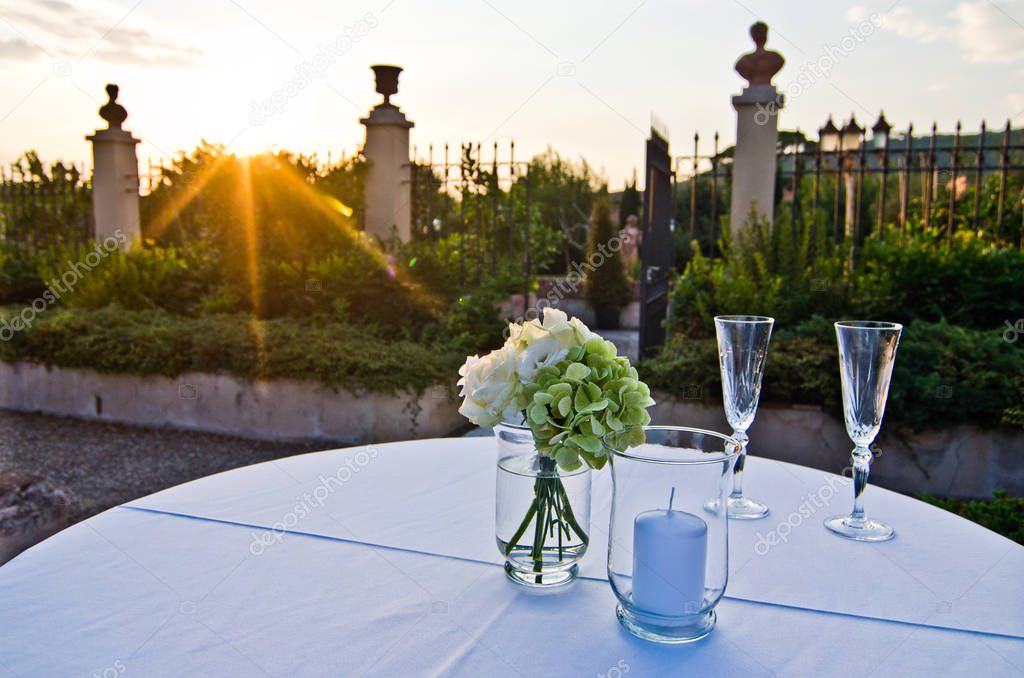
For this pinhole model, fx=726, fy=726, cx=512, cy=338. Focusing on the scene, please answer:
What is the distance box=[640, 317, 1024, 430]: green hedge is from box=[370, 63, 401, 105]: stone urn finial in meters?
4.30

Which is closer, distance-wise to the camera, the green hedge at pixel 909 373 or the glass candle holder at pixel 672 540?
the glass candle holder at pixel 672 540

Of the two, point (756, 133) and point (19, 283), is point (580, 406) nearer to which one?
point (756, 133)

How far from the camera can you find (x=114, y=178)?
8.62 m

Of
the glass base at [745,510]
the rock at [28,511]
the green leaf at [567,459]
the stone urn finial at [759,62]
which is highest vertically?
the stone urn finial at [759,62]

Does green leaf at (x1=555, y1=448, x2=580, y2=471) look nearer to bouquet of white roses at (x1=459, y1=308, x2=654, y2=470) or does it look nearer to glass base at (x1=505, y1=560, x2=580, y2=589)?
bouquet of white roses at (x1=459, y1=308, x2=654, y2=470)

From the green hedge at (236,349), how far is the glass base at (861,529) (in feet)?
12.3

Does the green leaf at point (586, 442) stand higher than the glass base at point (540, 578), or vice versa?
the green leaf at point (586, 442)

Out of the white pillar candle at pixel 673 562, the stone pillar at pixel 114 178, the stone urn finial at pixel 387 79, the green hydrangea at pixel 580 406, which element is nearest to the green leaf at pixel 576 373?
the green hydrangea at pixel 580 406

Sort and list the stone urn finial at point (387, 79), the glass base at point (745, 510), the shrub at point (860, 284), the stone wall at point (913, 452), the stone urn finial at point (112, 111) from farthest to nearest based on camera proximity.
Answer: the stone urn finial at point (112, 111)
the stone urn finial at point (387, 79)
the shrub at point (860, 284)
the stone wall at point (913, 452)
the glass base at point (745, 510)

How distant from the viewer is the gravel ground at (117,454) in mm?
4328

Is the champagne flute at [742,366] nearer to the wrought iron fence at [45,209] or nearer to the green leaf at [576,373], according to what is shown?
the green leaf at [576,373]

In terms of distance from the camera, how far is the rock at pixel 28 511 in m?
1.84

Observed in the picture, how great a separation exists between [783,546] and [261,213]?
651 centimetres

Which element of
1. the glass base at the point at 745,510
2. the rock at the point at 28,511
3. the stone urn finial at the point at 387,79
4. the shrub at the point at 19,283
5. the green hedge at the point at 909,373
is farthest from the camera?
the shrub at the point at 19,283
